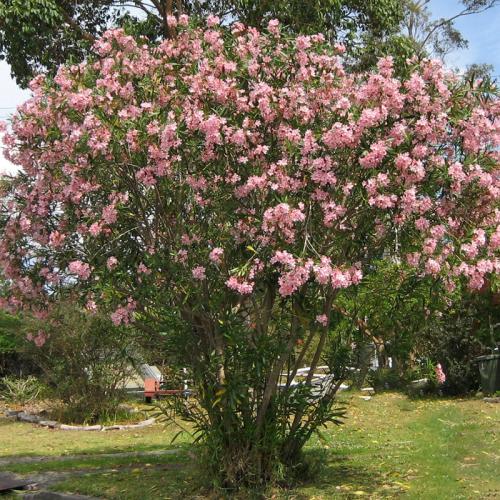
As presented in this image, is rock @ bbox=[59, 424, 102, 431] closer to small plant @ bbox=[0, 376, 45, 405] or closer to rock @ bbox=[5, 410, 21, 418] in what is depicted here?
rock @ bbox=[5, 410, 21, 418]

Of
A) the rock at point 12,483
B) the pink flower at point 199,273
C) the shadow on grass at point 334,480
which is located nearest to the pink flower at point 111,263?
the pink flower at point 199,273

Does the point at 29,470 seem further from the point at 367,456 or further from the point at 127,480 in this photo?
the point at 367,456

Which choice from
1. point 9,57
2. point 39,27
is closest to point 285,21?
point 39,27

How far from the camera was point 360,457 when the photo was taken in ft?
29.3

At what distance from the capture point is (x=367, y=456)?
29.5 feet

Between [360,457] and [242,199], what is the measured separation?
437 centimetres

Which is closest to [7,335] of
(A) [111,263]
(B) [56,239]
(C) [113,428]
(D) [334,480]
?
(C) [113,428]

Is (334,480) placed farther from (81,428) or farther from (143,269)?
(81,428)

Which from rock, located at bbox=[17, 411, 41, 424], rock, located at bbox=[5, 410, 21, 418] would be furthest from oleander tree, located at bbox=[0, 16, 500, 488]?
rock, located at bbox=[5, 410, 21, 418]

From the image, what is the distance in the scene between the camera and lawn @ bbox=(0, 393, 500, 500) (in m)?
6.94

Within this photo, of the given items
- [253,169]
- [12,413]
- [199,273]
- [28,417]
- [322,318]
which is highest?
[253,169]

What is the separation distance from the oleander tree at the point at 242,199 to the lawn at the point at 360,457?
777 mm

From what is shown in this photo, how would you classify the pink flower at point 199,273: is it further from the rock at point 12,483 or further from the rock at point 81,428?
the rock at point 81,428

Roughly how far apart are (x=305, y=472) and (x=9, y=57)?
879cm
